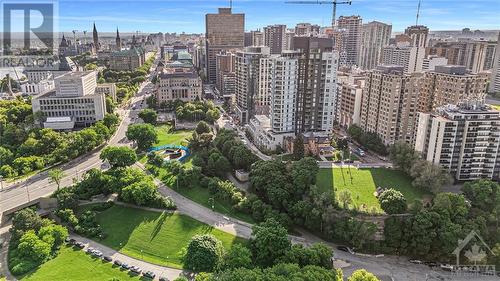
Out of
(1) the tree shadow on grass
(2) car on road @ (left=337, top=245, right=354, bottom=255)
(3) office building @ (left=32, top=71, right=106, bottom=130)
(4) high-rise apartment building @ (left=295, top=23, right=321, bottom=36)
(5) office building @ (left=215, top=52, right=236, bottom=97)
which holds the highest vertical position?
(4) high-rise apartment building @ (left=295, top=23, right=321, bottom=36)

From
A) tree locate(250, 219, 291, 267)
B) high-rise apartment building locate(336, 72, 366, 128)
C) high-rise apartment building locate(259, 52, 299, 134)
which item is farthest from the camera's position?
high-rise apartment building locate(336, 72, 366, 128)

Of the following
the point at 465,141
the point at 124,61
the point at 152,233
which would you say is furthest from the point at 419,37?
the point at 152,233

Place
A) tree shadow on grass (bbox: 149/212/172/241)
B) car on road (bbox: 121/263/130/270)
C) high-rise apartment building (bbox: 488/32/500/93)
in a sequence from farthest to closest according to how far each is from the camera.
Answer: high-rise apartment building (bbox: 488/32/500/93) < tree shadow on grass (bbox: 149/212/172/241) < car on road (bbox: 121/263/130/270)

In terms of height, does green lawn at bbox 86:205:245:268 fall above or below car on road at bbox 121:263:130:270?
above

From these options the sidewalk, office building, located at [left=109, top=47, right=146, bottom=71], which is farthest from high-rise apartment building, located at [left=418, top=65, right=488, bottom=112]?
office building, located at [left=109, top=47, right=146, bottom=71]

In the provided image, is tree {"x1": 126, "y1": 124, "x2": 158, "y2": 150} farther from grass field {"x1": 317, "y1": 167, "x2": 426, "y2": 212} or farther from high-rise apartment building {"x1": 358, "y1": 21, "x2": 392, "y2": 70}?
high-rise apartment building {"x1": 358, "y1": 21, "x2": 392, "y2": 70}

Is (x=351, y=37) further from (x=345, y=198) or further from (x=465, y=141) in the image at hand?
(x=345, y=198)

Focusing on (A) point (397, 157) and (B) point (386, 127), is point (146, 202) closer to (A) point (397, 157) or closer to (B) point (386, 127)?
(A) point (397, 157)

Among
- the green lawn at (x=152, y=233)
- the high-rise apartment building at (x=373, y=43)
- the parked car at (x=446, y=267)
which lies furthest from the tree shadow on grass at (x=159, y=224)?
the high-rise apartment building at (x=373, y=43)
